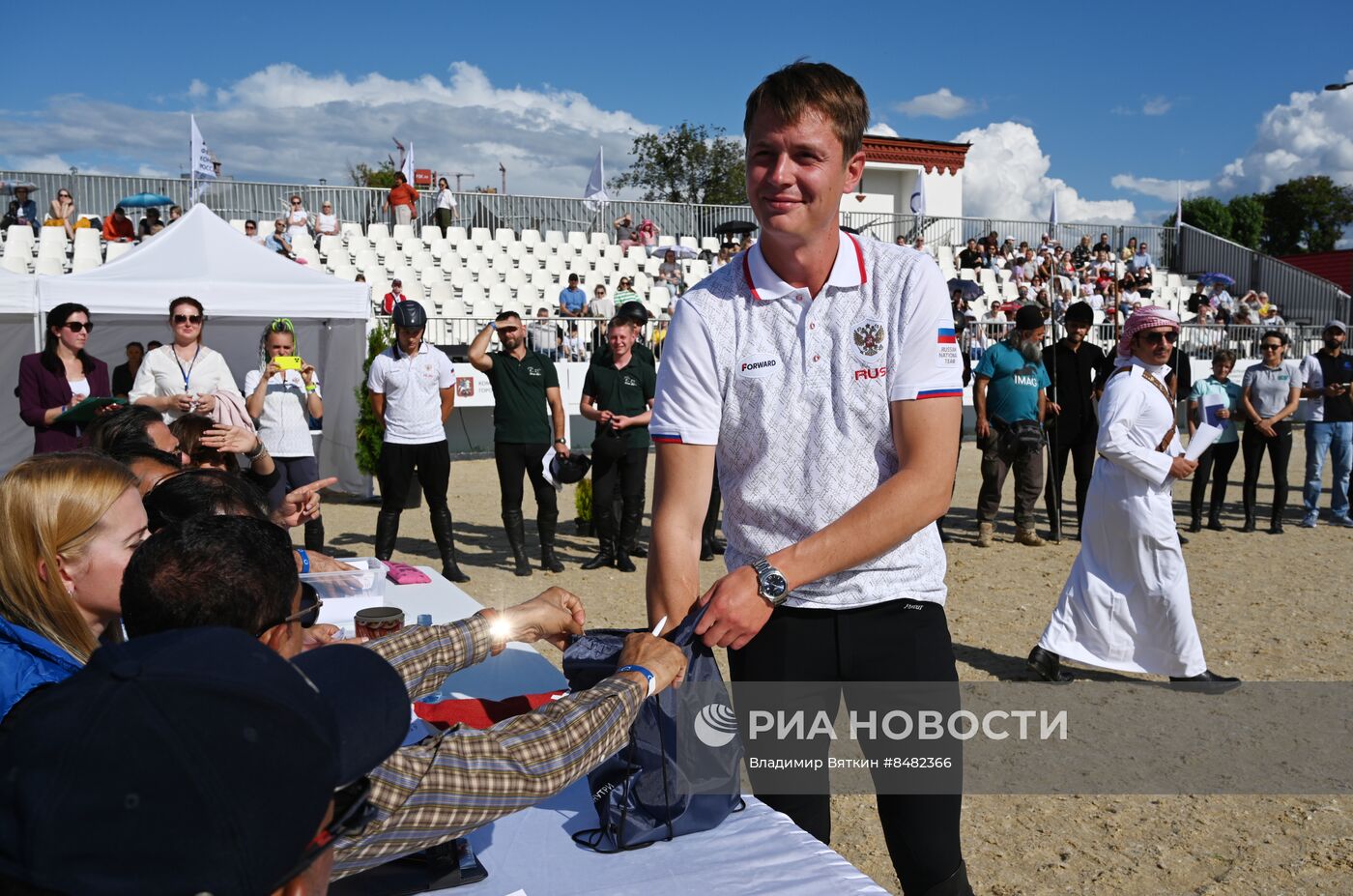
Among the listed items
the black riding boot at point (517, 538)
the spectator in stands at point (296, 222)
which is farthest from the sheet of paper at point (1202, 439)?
the spectator in stands at point (296, 222)

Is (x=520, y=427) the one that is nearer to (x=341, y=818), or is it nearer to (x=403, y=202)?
(x=341, y=818)

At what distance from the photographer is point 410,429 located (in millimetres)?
7969

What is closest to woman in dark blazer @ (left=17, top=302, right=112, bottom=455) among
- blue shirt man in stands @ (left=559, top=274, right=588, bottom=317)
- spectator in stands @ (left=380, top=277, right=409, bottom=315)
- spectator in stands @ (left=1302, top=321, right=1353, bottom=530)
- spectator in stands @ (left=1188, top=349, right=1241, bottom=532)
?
spectator in stands @ (left=380, top=277, right=409, bottom=315)

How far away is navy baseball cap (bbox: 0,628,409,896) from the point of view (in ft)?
3.09

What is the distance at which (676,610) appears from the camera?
2.13m

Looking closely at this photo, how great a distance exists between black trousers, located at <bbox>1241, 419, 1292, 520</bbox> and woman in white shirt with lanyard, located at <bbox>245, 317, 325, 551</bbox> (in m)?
8.99

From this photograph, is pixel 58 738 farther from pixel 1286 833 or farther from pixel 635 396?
pixel 635 396

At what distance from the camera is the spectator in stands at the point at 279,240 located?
58.4 ft

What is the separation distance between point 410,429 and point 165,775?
23.7 ft

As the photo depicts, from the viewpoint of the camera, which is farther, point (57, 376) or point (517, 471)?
point (517, 471)

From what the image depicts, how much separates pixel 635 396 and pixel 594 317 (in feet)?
28.6

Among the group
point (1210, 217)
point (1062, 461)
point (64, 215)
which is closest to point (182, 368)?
point (1062, 461)

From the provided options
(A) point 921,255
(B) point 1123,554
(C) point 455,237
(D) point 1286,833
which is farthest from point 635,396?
(C) point 455,237

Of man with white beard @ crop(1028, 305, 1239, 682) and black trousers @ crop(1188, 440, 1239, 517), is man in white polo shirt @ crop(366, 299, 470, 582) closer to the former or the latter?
man with white beard @ crop(1028, 305, 1239, 682)
